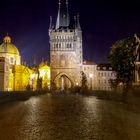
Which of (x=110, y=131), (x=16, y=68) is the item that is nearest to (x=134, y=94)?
(x=110, y=131)

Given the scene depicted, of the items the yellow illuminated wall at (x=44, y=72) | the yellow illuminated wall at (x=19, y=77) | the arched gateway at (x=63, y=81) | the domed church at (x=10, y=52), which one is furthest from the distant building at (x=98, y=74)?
the domed church at (x=10, y=52)

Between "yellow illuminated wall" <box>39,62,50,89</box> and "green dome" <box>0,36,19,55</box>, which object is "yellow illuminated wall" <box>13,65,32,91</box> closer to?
"green dome" <box>0,36,19,55</box>

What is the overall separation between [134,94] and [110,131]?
78.0ft

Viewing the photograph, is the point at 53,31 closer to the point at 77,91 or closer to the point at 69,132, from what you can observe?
the point at 77,91

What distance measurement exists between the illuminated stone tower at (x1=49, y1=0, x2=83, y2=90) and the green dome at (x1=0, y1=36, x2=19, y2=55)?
17240mm

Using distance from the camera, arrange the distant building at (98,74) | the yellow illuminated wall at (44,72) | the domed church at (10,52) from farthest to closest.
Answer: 1. the yellow illuminated wall at (44,72)
2. the distant building at (98,74)
3. the domed church at (10,52)

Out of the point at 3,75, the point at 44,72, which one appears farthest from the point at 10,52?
the point at 3,75

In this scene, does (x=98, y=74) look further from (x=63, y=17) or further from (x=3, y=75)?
(x=3, y=75)

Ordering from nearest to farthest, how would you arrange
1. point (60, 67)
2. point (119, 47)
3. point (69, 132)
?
point (69, 132) < point (119, 47) < point (60, 67)

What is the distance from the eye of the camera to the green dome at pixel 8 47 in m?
135

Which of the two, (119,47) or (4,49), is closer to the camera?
(119,47)

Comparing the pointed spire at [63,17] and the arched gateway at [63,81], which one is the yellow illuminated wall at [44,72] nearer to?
the arched gateway at [63,81]

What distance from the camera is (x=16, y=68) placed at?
434ft

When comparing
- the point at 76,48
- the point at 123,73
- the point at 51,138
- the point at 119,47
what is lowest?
the point at 51,138
